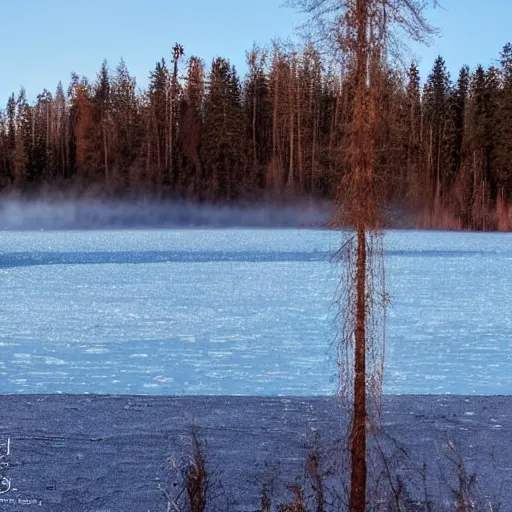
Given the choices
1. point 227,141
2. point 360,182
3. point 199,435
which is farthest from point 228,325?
point 227,141

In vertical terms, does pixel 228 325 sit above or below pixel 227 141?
below

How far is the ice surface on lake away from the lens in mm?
7820

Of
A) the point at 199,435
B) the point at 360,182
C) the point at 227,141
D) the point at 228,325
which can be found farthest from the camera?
the point at 227,141

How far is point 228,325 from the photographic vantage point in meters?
11.0

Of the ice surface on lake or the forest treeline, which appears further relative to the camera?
the forest treeline

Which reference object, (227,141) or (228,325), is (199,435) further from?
(227,141)

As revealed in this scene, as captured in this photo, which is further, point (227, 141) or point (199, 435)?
point (227, 141)

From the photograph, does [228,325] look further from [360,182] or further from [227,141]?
[227,141]

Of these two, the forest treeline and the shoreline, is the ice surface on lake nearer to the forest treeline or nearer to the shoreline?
the shoreline

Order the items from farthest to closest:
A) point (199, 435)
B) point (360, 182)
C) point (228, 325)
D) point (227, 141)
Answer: point (227, 141)
point (228, 325)
point (199, 435)
point (360, 182)

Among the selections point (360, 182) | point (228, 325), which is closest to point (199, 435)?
point (360, 182)

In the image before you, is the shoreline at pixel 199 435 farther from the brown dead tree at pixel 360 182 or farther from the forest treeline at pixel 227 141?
the forest treeline at pixel 227 141

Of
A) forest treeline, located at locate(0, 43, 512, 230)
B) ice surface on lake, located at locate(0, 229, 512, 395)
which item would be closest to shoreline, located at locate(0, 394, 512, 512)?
ice surface on lake, located at locate(0, 229, 512, 395)

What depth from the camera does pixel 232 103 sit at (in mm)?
46500
